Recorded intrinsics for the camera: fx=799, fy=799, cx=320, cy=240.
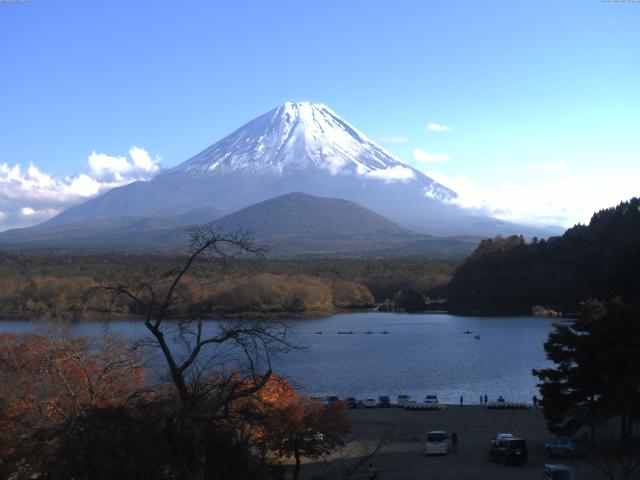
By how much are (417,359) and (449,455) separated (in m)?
17.8

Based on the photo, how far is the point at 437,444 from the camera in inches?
570

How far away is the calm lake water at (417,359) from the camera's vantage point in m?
24.5

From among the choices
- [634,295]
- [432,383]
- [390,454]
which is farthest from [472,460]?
[634,295]

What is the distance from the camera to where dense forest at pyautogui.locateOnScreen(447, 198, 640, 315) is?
52.0m

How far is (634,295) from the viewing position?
2708 cm

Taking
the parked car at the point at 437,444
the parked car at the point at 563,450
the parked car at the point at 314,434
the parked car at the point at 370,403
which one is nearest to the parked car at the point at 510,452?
the parked car at the point at 563,450

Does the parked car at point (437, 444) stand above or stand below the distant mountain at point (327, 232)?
below

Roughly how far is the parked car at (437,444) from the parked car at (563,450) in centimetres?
186

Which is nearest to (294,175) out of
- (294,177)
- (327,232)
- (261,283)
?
(294,177)

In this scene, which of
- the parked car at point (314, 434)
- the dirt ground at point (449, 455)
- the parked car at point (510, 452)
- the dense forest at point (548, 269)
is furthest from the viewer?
the dense forest at point (548, 269)

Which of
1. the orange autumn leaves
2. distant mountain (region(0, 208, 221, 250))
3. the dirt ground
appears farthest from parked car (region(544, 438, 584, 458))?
distant mountain (region(0, 208, 221, 250))

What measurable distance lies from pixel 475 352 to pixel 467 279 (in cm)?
2625

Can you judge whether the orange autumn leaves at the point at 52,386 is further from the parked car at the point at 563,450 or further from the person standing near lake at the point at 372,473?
the parked car at the point at 563,450

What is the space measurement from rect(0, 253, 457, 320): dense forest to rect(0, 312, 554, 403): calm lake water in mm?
5203
